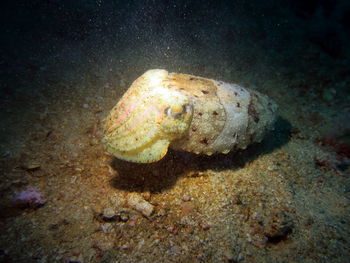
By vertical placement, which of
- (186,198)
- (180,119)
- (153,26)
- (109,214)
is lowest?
(109,214)

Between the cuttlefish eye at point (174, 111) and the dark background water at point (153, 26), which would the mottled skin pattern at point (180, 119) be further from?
the dark background water at point (153, 26)

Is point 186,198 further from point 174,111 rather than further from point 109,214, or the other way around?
point 174,111

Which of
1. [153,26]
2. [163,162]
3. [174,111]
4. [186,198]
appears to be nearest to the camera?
[174,111]

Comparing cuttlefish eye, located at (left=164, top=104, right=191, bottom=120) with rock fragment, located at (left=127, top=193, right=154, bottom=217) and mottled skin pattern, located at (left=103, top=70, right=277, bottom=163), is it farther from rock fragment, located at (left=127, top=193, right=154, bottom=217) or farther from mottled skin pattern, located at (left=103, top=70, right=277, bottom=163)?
rock fragment, located at (left=127, top=193, right=154, bottom=217)

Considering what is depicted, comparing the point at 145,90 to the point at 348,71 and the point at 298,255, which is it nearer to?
the point at 298,255

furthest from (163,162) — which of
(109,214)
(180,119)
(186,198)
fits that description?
(109,214)

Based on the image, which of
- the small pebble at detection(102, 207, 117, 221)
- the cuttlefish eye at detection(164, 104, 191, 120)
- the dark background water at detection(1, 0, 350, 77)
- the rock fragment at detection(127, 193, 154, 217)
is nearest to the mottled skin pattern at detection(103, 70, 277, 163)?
the cuttlefish eye at detection(164, 104, 191, 120)

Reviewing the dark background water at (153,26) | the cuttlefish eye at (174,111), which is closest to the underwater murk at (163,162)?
the cuttlefish eye at (174,111)
